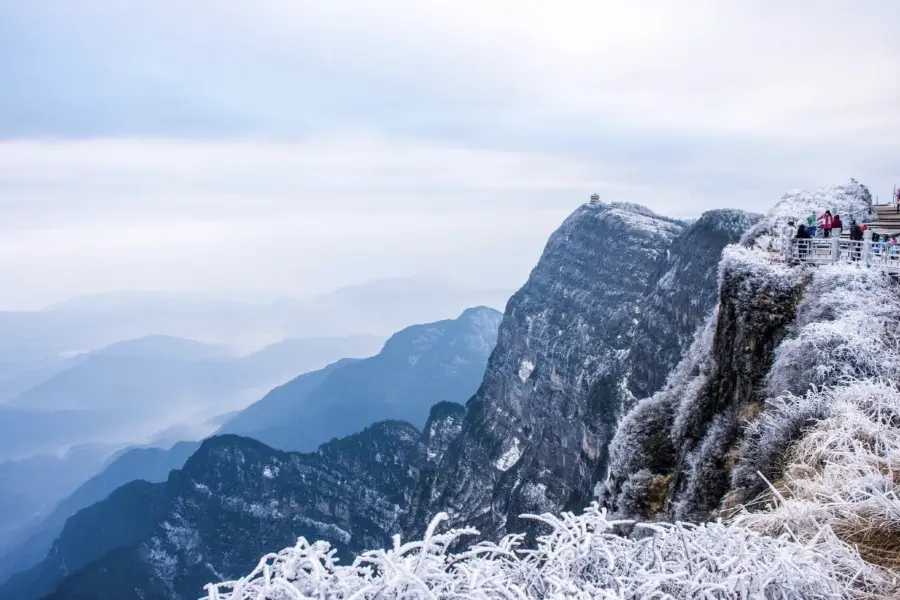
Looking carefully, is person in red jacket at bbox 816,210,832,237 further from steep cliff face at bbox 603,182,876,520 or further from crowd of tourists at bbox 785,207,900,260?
steep cliff face at bbox 603,182,876,520

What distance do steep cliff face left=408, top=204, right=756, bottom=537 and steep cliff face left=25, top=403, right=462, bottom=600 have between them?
48.1 feet

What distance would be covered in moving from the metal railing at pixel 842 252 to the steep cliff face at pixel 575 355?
5711cm

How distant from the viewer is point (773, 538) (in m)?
7.04

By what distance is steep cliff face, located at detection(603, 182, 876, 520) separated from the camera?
13148 mm

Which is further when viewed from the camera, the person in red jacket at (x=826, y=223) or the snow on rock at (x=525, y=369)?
the snow on rock at (x=525, y=369)

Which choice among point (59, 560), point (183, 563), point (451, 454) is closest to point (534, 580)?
point (451, 454)

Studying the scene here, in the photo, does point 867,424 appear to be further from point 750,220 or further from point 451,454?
point 451,454

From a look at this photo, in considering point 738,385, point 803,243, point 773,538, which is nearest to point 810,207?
point 803,243

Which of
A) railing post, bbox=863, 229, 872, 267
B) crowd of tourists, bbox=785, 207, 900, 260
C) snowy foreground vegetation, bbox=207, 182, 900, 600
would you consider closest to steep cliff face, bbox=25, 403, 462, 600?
crowd of tourists, bbox=785, 207, 900, 260

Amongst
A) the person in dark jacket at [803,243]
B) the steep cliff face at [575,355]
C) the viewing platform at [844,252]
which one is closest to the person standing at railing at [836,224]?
the viewing platform at [844,252]

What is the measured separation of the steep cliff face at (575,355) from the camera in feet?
270

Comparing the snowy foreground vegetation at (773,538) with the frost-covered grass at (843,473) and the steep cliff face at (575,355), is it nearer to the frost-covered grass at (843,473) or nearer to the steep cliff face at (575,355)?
the frost-covered grass at (843,473)

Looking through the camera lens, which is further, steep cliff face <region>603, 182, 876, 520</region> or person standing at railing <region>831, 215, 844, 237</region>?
person standing at railing <region>831, 215, 844, 237</region>

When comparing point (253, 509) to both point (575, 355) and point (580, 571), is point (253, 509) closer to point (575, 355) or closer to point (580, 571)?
point (575, 355)
